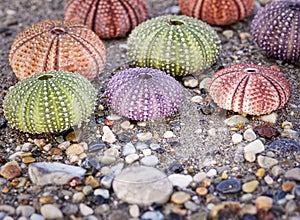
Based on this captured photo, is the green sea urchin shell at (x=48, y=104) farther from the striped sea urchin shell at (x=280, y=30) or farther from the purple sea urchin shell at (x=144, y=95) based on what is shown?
the striped sea urchin shell at (x=280, y=30)

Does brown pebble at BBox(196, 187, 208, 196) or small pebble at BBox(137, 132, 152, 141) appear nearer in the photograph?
brown pebble at BBox(196, 187, 208, 196)

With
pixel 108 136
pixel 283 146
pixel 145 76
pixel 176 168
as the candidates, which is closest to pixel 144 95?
pixel 145 76

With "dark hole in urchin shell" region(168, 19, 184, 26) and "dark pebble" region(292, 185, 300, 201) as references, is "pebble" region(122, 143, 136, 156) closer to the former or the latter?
"dark pebble" region(292, 185, 300, 201)

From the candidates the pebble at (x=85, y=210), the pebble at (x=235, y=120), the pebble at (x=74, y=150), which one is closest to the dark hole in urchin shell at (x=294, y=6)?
the pebble at (x=235, y=120)

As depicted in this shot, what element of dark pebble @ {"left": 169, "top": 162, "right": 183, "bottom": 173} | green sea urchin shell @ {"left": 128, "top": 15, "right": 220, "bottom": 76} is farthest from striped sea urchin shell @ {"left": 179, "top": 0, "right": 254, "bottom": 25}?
dark pebble @ {"left": 169, "top": 162, "right": 183, "bottom": 173}

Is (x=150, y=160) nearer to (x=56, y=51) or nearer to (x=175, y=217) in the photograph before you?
(x=175, y=217)

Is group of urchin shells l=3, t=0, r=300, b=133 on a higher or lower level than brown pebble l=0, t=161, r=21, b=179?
higher

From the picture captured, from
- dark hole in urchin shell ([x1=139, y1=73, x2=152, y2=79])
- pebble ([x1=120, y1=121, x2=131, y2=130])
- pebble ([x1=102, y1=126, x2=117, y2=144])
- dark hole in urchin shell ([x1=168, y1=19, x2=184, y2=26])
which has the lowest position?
pebble ([x1=102, y1=126, x2=117, y2=144])

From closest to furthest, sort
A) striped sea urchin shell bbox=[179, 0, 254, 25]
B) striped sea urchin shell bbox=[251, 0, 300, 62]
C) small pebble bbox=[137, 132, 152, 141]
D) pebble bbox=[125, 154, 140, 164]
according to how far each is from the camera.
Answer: pebble bbox=[125, 154, 140, 164] < small pebble bbox=[137, 132, 152, 141] < striped sea urchin shell bbox=[251, 0, 300, 62] < striped sea urchin shell bbox=[179, 0, 254, 25]
